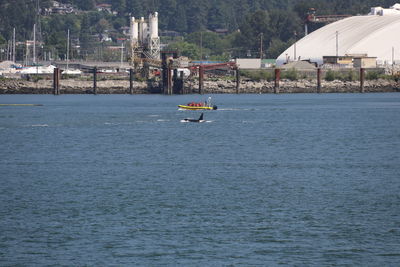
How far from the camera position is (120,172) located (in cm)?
5925

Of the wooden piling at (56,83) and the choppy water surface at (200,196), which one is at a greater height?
the wooden piling at (56,83)

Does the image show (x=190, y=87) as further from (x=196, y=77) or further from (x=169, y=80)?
(x=196, y=77)

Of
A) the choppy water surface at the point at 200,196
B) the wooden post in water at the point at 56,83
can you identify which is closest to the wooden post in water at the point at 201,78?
the wooden post in water at the point at 56,83

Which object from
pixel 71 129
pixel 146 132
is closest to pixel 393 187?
pixel 146 132

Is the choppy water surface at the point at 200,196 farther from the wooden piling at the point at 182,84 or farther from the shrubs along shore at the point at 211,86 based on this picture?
the shrubs along shore at the point at 211,86

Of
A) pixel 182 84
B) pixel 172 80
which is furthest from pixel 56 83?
pixel 182 84

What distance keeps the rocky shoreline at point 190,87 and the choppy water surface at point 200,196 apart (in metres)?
82.0

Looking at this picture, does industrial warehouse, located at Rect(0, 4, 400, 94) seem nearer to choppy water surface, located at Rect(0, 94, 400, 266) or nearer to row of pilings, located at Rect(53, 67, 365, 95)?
row of pilings, located at Rect(53, 67, 365, 95)

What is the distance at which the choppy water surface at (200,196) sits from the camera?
37.0m

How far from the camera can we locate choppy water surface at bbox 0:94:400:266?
121ft

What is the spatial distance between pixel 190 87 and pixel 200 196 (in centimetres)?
12456

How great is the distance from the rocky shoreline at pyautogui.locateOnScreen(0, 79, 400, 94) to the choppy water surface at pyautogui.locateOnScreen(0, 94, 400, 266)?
82.0m

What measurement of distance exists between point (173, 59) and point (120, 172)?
108 metres

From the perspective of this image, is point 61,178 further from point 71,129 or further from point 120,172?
point 71,129
